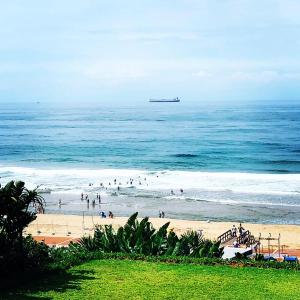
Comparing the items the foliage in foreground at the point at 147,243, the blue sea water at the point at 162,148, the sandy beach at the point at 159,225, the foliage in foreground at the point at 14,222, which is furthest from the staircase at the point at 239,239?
the blue sea water at the point at 162,148

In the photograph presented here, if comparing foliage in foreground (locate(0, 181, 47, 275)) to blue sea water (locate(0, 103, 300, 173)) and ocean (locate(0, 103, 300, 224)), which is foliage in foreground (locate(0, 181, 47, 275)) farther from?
blue sea water (locate(0, 103, 300, 173))

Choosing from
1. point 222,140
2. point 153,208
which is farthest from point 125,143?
point 153,208

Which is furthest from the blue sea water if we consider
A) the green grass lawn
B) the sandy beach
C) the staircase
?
the green grass lawn

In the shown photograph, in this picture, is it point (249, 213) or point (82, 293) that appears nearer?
point (82, 293)

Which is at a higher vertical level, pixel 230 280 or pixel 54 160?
pixel 54 160

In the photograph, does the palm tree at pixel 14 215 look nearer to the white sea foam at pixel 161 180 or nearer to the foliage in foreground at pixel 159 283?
the foliage in foreground at pixel 159 283

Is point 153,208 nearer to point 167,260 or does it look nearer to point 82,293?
point 167,260
